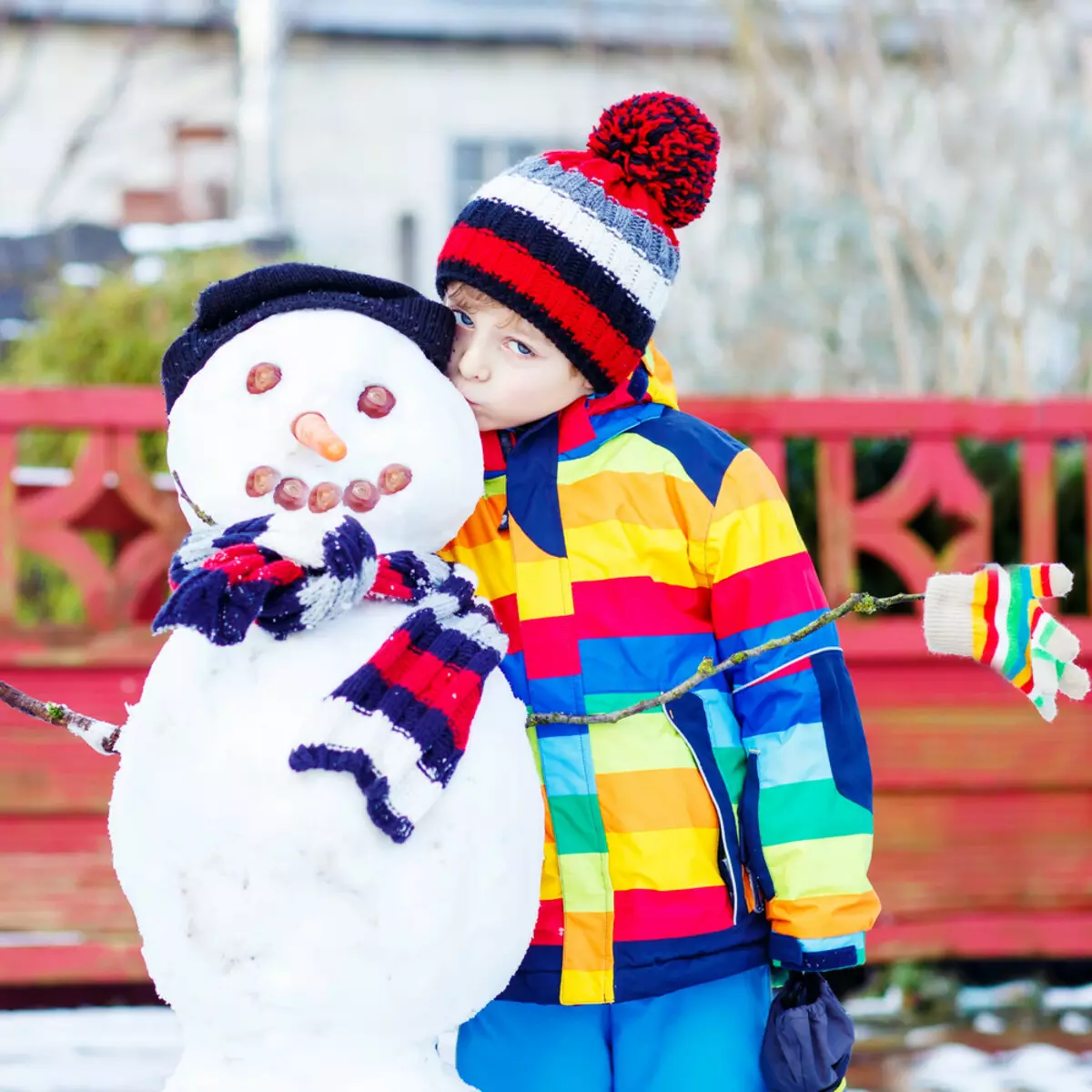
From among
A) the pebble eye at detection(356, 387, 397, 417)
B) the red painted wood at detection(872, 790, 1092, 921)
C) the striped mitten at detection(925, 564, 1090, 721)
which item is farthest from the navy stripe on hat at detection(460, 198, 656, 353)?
the red painted wood at detection(872, 790, 1092, 921)

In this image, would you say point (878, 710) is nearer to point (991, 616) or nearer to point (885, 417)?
point (885, 417)

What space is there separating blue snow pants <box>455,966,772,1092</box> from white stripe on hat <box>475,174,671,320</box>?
2.99 feet

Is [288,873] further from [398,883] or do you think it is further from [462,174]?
[462,174]

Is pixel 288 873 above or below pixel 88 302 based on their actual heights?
below

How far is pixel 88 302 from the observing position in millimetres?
6242

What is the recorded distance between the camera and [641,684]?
189cm

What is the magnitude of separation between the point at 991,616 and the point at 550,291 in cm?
67

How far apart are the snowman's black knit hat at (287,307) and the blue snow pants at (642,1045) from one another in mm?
866

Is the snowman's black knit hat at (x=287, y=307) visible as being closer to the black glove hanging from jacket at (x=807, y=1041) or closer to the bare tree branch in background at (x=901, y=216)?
the black glove hanging from jacket at (x=807, y=1041)

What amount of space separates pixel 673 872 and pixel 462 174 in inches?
402

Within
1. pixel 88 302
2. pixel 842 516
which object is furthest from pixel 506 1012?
pixel 88 302

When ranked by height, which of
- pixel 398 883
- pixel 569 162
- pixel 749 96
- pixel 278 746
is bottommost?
pixel 398 883

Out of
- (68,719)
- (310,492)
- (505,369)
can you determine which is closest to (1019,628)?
(505,369)

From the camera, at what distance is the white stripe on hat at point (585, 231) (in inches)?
74.8
